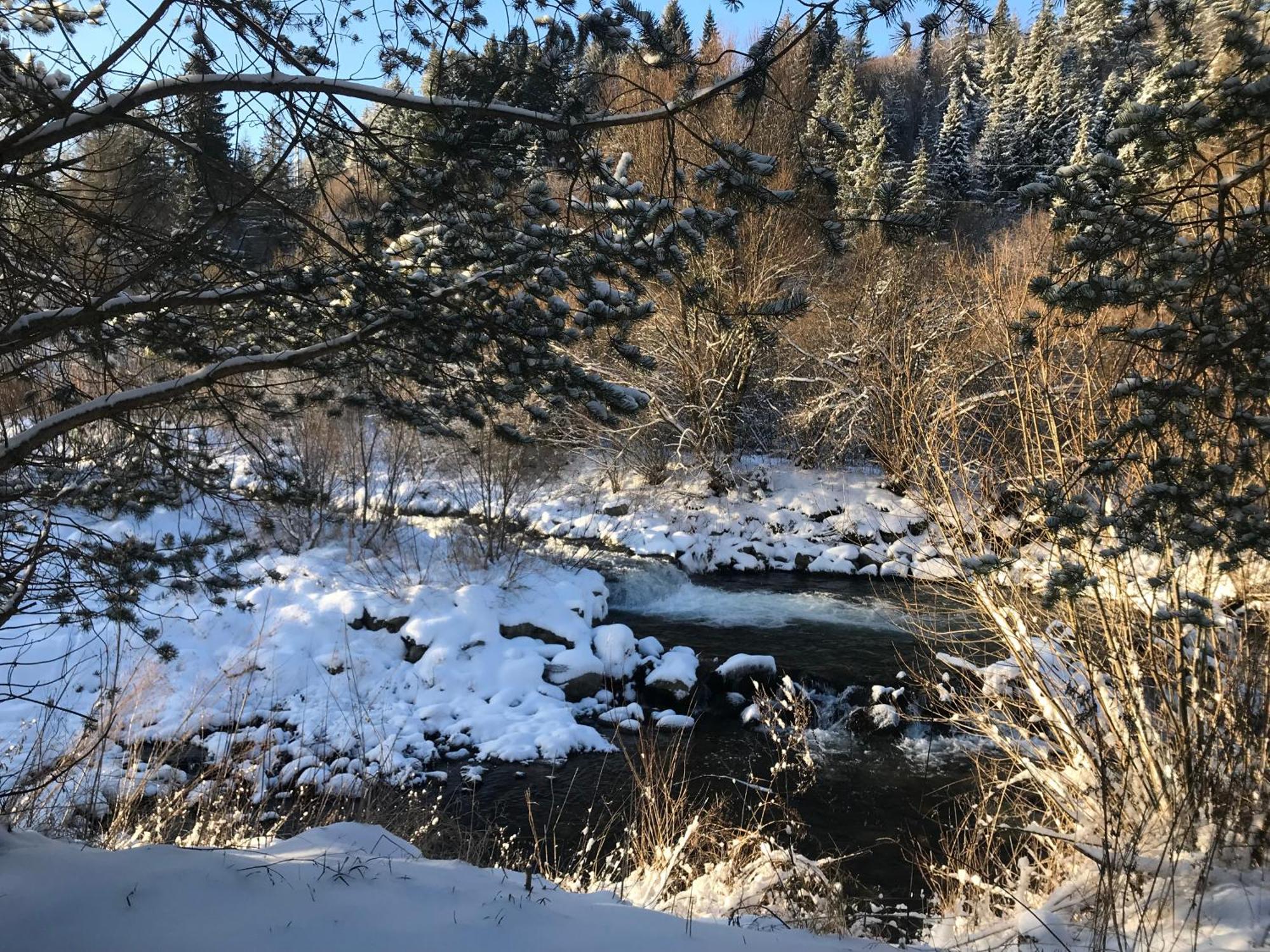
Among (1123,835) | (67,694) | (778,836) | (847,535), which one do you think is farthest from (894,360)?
(847,535)

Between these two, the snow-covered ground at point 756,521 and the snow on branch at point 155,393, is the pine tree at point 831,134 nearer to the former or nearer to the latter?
the snow on branch at point 155,393

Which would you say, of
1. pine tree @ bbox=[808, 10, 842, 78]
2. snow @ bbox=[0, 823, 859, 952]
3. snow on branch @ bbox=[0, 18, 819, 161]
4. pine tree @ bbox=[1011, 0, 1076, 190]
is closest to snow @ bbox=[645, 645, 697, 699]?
snow @ bbox=[0, 823, 859, 952]

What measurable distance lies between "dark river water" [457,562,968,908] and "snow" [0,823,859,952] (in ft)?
8.34

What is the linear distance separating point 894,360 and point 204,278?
4072 mm

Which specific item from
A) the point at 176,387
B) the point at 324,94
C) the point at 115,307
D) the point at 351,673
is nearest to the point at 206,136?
the point at 324,94

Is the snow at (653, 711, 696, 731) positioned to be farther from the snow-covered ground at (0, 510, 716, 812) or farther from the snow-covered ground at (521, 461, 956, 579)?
the snow-covered ground at (521, 461, 956, 579)

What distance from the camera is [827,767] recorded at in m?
7.26

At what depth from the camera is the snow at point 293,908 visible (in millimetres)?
2564

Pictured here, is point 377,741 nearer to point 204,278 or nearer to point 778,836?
point 778,836

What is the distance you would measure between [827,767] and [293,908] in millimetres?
5538

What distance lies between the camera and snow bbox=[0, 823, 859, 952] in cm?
256

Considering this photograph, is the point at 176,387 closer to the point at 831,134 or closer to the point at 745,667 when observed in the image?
the point at 831,134

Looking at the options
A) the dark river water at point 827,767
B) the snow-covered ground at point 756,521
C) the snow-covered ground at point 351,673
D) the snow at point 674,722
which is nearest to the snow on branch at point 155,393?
the snow-covered ground at point 351,673

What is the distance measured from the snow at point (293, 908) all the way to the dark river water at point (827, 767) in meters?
2.54
